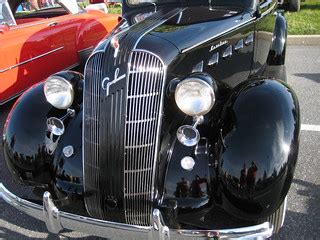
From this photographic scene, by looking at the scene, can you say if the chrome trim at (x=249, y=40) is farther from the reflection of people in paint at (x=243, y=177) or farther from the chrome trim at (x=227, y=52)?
the reflection of people in paint at (x=243, y=177)

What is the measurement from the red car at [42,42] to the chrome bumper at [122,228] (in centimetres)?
337

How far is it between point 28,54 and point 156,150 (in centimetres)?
400

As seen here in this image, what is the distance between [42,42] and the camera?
587 cm

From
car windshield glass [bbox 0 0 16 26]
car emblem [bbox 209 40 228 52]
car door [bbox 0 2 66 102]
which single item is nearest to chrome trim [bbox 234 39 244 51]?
car emblem [bbox 209 40 228 52]

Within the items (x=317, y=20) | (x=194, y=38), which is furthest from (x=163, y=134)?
(x=317, y=20)

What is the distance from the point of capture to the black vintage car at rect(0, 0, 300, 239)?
7.29 ft

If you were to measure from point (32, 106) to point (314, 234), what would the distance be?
223cm

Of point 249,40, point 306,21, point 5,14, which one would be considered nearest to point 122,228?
point 249,40

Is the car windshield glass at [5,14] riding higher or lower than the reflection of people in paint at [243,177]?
higher

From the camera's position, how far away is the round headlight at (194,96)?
7.44ft

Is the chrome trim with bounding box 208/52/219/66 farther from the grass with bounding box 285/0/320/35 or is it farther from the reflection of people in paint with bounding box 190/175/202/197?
the grass with bounding box 285/0/320/35

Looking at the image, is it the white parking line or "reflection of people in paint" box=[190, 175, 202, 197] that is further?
the white parking line

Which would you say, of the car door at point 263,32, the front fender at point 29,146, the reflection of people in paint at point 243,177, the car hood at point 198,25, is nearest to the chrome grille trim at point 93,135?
the front fender at point 29,146

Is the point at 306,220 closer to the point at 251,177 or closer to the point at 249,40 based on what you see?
the point at 251,177
